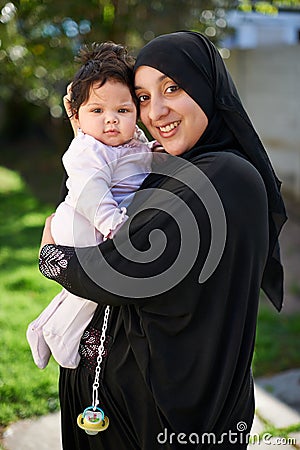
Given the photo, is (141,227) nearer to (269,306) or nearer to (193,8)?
(269,306)

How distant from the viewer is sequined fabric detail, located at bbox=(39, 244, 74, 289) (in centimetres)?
196

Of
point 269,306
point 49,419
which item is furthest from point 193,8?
point 49,419

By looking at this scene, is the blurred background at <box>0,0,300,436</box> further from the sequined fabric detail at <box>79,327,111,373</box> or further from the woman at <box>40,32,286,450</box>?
the woman at <box>40,32,286,450</box>

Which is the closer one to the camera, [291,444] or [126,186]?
[126,186]

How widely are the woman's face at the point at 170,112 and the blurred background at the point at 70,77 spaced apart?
226 cm

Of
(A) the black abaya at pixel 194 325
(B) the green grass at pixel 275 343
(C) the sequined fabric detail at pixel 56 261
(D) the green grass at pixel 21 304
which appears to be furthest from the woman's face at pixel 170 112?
(B) the green grass at pixel 275 343

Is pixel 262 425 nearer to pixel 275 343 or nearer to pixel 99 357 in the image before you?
pixel 275 343

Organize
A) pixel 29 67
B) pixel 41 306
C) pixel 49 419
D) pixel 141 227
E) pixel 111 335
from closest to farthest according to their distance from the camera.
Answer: pixel 141 227, pixel 111 335, pixel 49 419, pixel 41 306, pixel 29 67

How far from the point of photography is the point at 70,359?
211 cm

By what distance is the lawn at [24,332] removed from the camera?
3.74 m

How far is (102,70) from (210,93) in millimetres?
343

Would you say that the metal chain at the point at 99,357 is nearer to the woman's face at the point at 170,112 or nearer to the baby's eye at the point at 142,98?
the woman's face at the point at 170,112

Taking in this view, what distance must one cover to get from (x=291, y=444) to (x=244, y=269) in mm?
1660

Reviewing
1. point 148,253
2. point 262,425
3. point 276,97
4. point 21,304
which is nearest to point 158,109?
point 148,253
